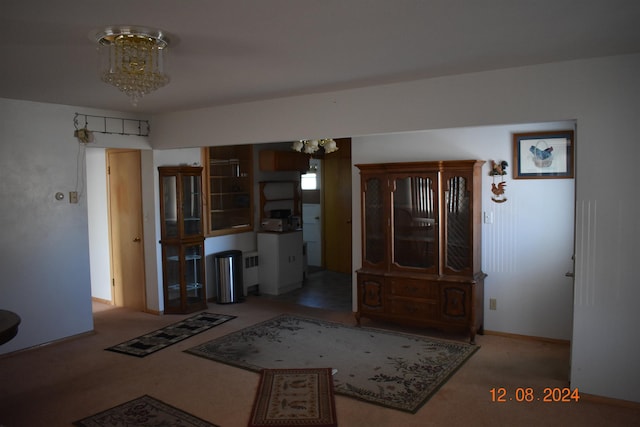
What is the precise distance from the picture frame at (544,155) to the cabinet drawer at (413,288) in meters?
1.28

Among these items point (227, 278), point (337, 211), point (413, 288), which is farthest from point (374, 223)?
point (337, 211)

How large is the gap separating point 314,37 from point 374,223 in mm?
2671

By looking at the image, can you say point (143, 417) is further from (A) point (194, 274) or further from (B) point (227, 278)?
(B) point (227, 278)

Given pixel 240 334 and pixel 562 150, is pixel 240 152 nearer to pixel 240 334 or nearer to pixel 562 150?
pixel 240 334

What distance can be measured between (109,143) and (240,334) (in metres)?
2.44

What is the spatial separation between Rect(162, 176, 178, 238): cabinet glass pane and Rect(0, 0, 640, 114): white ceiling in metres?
1.87

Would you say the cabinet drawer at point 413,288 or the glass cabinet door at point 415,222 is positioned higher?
the glass cabinet door at point 415,222

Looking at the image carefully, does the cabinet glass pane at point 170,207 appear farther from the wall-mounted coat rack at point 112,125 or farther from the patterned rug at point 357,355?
the patterned rug at point 357,355

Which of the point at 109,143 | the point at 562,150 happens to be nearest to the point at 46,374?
the point at 109,143

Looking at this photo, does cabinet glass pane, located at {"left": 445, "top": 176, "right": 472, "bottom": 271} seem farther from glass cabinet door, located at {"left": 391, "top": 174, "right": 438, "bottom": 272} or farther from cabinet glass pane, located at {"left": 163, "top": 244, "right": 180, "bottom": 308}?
cabinet glass pane, located at {"left": 163, "top": 244, "right": 180, "bottom": 308}

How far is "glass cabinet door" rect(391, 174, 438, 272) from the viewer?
4648mm

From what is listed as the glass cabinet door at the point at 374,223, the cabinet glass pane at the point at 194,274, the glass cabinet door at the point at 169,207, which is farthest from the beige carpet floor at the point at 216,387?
the glass cabinet door at the point at 169,207

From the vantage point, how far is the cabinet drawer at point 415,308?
15.1 feet

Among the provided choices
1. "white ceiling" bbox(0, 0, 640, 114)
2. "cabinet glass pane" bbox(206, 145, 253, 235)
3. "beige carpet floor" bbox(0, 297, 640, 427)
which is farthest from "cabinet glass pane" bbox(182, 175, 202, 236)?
"white ceiling" bbox(0, 0, 640, 114)
